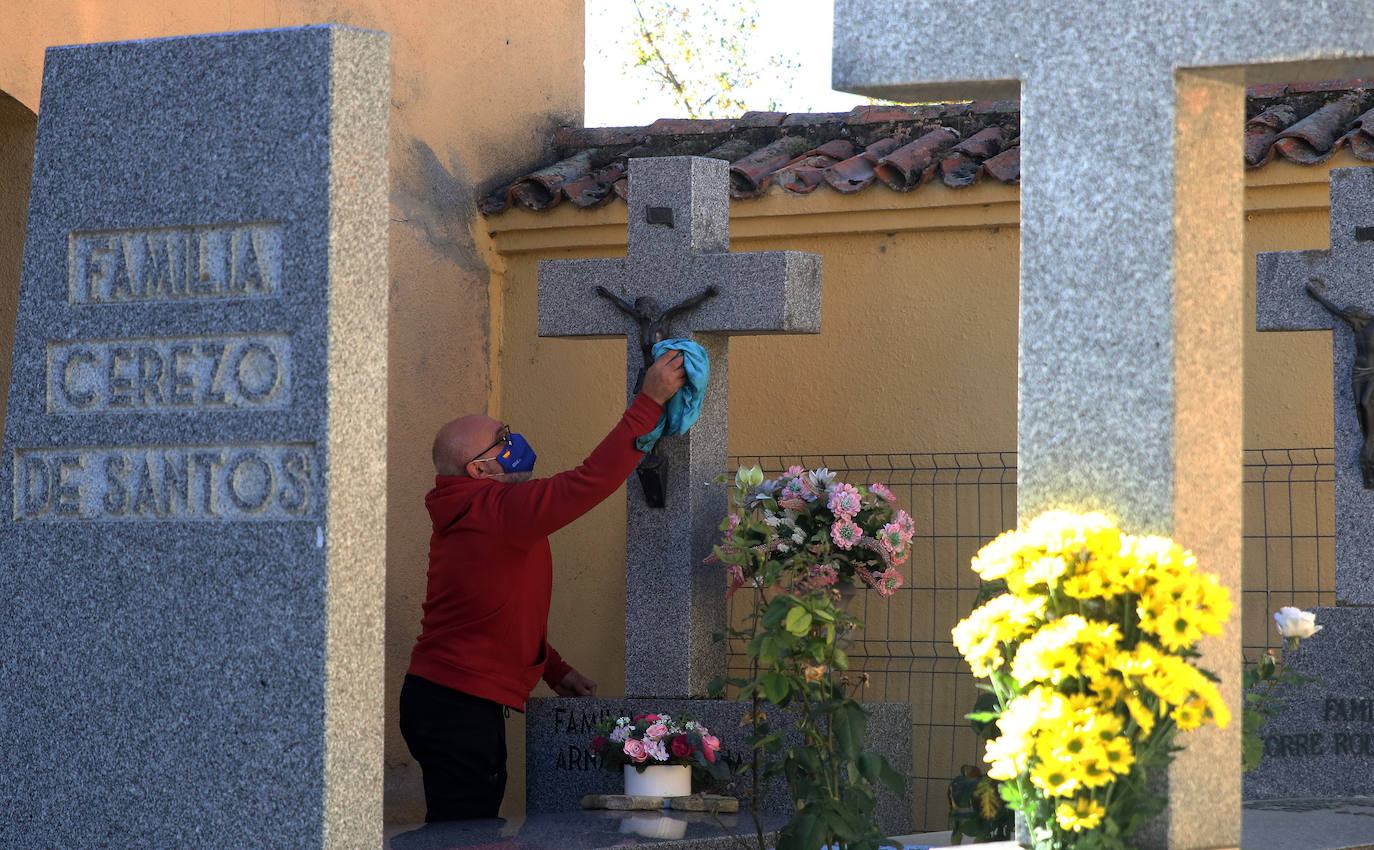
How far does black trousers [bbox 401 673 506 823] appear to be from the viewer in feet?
17.3

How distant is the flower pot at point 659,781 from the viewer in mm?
5098

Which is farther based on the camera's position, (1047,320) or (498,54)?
(498,54)

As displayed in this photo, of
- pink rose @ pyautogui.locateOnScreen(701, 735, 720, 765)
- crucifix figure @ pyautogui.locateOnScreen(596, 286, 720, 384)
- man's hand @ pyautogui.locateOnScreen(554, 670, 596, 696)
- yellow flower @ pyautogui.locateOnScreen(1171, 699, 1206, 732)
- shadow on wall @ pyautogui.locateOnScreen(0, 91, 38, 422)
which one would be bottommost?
pink rose @ pyautogui.locateOnScreen(701, 735, 720, 765)

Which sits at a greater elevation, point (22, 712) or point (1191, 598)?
point (1191, 598)

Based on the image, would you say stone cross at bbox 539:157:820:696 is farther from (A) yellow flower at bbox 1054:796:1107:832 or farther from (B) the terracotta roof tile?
(A) yellow flower at bbox 1054:796:1107:832

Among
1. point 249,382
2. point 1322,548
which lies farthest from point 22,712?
point 1322,548

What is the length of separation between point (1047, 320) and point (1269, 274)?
2567 millimetres

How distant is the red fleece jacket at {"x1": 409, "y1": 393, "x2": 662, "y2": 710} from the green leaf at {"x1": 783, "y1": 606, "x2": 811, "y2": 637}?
4.23ft

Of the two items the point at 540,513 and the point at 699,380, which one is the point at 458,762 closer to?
the point at 540,513

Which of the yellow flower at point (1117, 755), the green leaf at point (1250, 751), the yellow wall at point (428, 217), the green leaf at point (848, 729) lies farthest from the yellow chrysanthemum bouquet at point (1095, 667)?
the yellow wall at point (428, 217)

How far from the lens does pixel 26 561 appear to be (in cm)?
364

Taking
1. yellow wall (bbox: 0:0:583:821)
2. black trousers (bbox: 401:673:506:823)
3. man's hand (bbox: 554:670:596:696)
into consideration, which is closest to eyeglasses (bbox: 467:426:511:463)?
black trousers (bbox: 401:673:506:823)

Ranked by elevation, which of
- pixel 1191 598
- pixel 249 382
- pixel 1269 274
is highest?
pixel 1269 274

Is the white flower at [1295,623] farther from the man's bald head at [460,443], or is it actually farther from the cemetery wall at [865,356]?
the man's bald head at [460,443]
